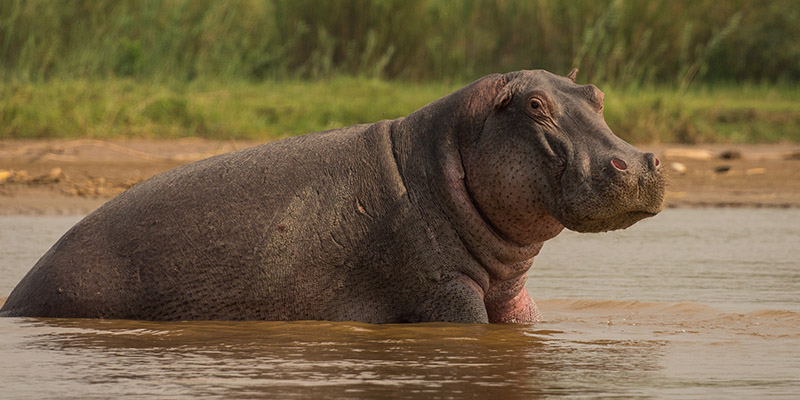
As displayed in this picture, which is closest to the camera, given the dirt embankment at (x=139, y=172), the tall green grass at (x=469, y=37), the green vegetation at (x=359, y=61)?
the dirt embankment at (x=139, y=172)

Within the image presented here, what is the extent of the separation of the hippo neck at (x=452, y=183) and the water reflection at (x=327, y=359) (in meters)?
0.29

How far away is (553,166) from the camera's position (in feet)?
15.5

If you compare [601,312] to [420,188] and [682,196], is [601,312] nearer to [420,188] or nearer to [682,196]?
[420,188]

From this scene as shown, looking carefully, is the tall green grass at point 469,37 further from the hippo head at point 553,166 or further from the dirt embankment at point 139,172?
the hippo head at point 553,166

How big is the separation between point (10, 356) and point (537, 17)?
11920 millimetres

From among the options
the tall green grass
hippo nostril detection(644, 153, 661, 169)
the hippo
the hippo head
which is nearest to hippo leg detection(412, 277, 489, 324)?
the hippo

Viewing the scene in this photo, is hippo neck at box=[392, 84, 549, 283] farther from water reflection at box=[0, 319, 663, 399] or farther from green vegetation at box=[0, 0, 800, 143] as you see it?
green vegetation at box=[0, 0, 800, 143]

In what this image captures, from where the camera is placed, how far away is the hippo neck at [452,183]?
16.1ft

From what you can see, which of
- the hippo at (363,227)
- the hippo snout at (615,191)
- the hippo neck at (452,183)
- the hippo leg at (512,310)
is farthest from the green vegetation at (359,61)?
the hippo snout at (615,191)

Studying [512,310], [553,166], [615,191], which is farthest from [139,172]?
[615,191]

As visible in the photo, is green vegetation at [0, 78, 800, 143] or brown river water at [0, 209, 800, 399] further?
green vegetation at [0, 78, 800, 143]

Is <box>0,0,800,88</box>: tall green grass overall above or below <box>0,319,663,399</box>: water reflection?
above

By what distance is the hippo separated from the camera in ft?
15.9

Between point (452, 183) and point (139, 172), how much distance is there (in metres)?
6.54
